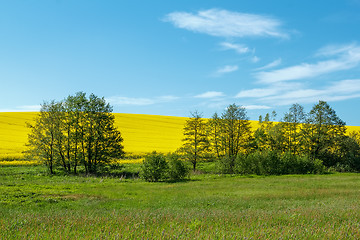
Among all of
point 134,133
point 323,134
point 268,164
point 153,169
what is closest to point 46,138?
point 153,169

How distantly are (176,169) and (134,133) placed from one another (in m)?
45.6

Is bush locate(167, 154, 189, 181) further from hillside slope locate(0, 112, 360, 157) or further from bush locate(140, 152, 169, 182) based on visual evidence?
hillside slope locate(0, 112, 360, 157)

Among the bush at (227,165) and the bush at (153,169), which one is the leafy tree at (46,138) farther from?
the bush at (227,165)

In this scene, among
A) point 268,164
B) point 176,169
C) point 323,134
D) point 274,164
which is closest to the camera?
point 176,169

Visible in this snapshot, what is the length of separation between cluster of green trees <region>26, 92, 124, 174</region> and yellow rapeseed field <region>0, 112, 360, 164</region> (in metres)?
4.56

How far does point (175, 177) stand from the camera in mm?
38125

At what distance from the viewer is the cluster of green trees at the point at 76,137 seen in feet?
150

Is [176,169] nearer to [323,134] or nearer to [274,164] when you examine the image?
[274,164]

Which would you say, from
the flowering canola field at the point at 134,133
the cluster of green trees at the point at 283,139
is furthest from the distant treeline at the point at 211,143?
the flowering canola field at the point at 134,133

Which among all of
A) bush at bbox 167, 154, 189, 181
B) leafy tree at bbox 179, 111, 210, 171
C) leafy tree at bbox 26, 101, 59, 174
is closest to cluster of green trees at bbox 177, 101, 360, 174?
leafy tree at bbox 179, 111, 210, 171

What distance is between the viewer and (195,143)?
51156 mm

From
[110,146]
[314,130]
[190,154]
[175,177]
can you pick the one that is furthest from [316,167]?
[110,146]

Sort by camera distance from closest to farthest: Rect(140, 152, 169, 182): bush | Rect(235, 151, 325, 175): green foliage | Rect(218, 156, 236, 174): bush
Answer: Rect(140, 152, 169, 182): bush < Rect(235, 151, 325, 175): green foliage < Rect(218, 156, 236, 174): bush

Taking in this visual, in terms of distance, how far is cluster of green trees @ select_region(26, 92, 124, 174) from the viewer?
1800 inches
